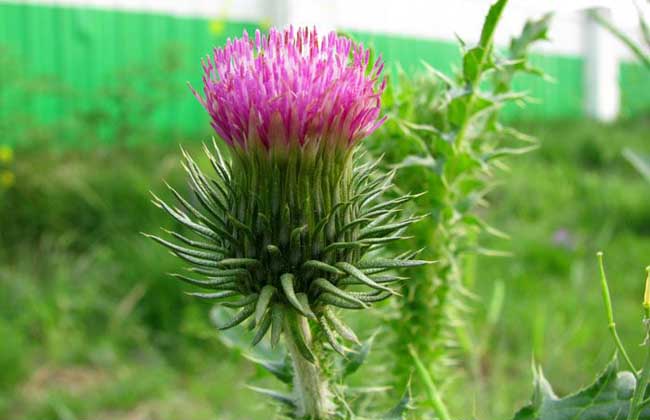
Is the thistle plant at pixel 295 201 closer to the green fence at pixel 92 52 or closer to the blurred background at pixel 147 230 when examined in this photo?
the blurred background at pixel 147 230

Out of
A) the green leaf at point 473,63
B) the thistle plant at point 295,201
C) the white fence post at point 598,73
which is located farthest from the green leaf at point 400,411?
the white fence post at point 598,73

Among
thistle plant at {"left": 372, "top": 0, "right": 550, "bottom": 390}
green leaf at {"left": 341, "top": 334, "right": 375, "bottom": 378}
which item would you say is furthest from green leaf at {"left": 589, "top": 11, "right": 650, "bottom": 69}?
green leaf at {"left": 341, "top": 334, "right": 375, "bottom": 378}

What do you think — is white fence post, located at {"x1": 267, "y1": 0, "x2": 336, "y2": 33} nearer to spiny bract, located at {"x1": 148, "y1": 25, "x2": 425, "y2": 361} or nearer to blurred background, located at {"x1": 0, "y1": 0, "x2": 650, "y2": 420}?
blurred background, located at {"x1": 0, "y1": 0, "x2": 650, "y2": 420}

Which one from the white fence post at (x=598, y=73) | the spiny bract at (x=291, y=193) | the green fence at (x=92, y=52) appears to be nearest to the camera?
the spiny bract at (x=291, y=193)

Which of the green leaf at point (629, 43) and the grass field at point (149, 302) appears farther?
the grass field at point (149, 302)

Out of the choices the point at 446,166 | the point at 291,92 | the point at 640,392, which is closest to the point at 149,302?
the point at 446,166
